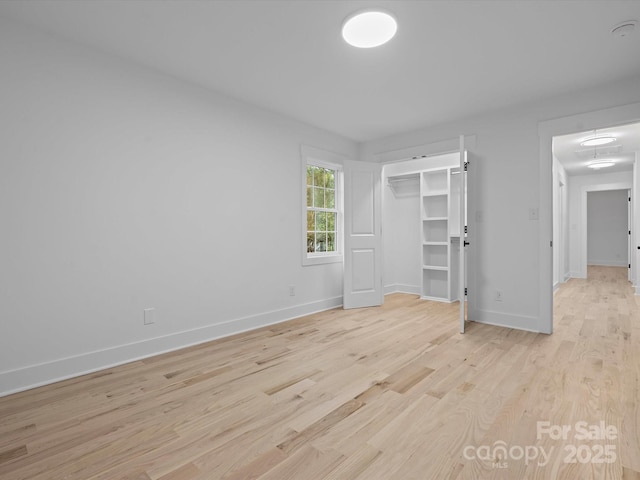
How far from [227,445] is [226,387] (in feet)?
2.26

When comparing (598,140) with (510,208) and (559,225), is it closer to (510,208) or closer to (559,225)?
(559,225)

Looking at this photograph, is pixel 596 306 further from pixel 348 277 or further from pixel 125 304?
pixel 125 304

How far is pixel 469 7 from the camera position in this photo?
2234mm

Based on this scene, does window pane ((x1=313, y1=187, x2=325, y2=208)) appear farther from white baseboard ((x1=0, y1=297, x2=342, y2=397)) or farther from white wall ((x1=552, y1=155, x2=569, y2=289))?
white wall ((x1=552, y1=155, x2=569, y2=289))

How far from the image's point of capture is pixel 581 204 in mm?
8352

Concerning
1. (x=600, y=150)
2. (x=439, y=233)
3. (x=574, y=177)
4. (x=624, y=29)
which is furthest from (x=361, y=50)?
(x=574, y=177)

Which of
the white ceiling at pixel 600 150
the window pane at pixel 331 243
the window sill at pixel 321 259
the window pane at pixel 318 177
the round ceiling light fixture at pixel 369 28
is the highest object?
the round ceiling light fixture at pixel 369 28

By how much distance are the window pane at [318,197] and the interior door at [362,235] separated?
0.36 m

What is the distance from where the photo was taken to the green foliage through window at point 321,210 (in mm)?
4859

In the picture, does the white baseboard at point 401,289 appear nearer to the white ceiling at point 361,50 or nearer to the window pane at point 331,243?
the window pane at point 331,243

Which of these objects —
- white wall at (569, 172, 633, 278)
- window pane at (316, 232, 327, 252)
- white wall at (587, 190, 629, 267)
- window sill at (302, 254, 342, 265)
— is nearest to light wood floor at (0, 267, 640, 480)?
window sill at (302, 254, 342, 265)

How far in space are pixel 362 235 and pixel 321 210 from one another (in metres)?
0.76

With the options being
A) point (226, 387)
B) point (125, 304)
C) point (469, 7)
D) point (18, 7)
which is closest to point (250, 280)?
point (125, 304)

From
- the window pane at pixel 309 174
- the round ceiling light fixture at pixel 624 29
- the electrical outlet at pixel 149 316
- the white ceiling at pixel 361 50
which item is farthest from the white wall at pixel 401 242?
the electrical outlet at pixel 149 316
